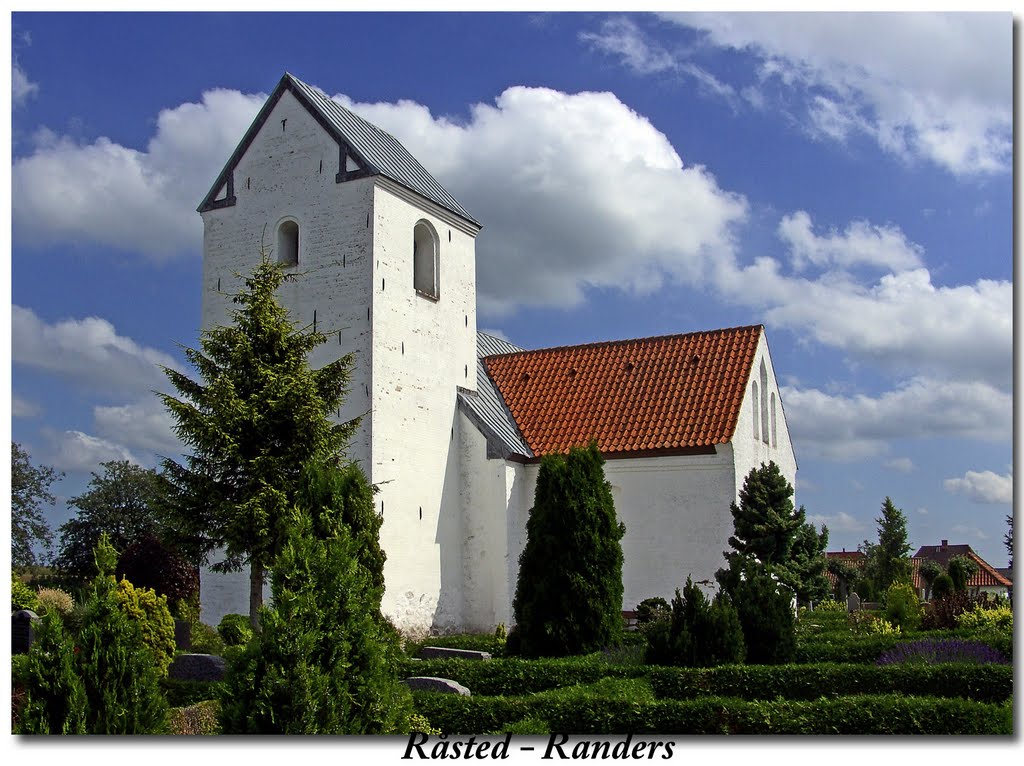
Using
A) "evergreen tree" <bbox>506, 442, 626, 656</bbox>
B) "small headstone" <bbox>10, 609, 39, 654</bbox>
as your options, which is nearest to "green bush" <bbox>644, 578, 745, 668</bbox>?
"evergreen tree" <bbox>506, 442, 626, 656</bbox>

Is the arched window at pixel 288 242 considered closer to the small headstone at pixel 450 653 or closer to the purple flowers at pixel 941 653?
the small headstone at pixel 450 653

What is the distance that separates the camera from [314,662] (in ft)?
22.2

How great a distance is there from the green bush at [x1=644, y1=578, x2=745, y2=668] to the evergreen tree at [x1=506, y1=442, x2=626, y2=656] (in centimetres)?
149

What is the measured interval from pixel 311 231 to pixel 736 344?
9177 mm

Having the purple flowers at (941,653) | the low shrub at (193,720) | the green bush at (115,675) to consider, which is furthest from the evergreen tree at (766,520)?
the green bush at (115,675)

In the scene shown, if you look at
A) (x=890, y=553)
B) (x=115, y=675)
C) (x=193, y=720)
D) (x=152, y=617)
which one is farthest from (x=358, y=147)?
(x=890, y=553)

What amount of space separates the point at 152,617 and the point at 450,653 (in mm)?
4497

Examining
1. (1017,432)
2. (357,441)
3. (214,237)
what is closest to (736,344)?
(357,441)

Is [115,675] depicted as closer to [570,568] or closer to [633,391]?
[570,568]

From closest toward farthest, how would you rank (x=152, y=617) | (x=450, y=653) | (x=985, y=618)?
(x=450, y=653) < (x=152, y=617) < (x=985, y=618)

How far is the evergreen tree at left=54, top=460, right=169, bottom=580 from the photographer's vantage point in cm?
3106

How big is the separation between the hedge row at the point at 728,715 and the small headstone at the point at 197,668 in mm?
4849

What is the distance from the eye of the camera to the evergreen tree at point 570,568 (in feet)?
41.2

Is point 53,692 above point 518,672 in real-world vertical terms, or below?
above
